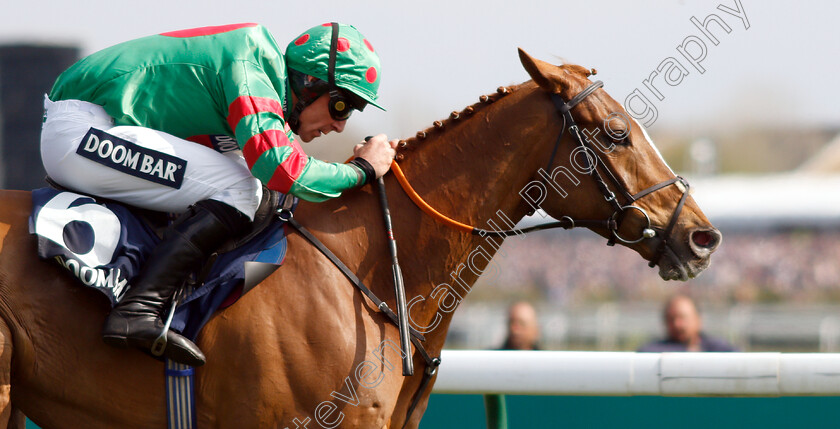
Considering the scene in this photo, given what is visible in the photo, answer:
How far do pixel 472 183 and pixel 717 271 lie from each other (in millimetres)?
20239

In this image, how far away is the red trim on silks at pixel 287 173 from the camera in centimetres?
301

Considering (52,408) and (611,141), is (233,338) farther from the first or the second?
(611,141)

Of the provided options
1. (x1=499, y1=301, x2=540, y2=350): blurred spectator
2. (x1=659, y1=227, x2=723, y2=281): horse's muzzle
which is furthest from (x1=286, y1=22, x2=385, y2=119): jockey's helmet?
(x1=499, y1=301, x2=540, y2=350): blurred spectator

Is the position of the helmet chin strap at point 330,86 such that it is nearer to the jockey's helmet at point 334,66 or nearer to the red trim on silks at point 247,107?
the jockey's helmet at point 334,66

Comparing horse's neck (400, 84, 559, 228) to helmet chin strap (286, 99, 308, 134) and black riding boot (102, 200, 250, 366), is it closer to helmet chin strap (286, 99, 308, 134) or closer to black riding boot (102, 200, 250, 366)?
helmet chin strap (286, 99, 308, 134)

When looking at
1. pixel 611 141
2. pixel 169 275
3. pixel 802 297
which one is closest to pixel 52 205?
pixel 169 275

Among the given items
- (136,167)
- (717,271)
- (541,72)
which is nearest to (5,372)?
(136,167)

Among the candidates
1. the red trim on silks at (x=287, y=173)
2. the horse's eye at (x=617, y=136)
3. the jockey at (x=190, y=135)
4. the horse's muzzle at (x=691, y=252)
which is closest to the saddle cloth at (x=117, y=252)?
the jockey at (x=190, y=135)

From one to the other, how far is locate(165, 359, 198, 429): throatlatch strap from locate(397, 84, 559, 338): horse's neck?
846 mm

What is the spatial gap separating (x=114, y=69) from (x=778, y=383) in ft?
9.47

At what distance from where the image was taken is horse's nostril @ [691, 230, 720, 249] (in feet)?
10.9

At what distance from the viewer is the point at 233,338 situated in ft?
9.86

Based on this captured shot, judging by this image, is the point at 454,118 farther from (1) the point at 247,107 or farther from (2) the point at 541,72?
(1) the point at 247,107

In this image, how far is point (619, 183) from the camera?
3.33 metres
